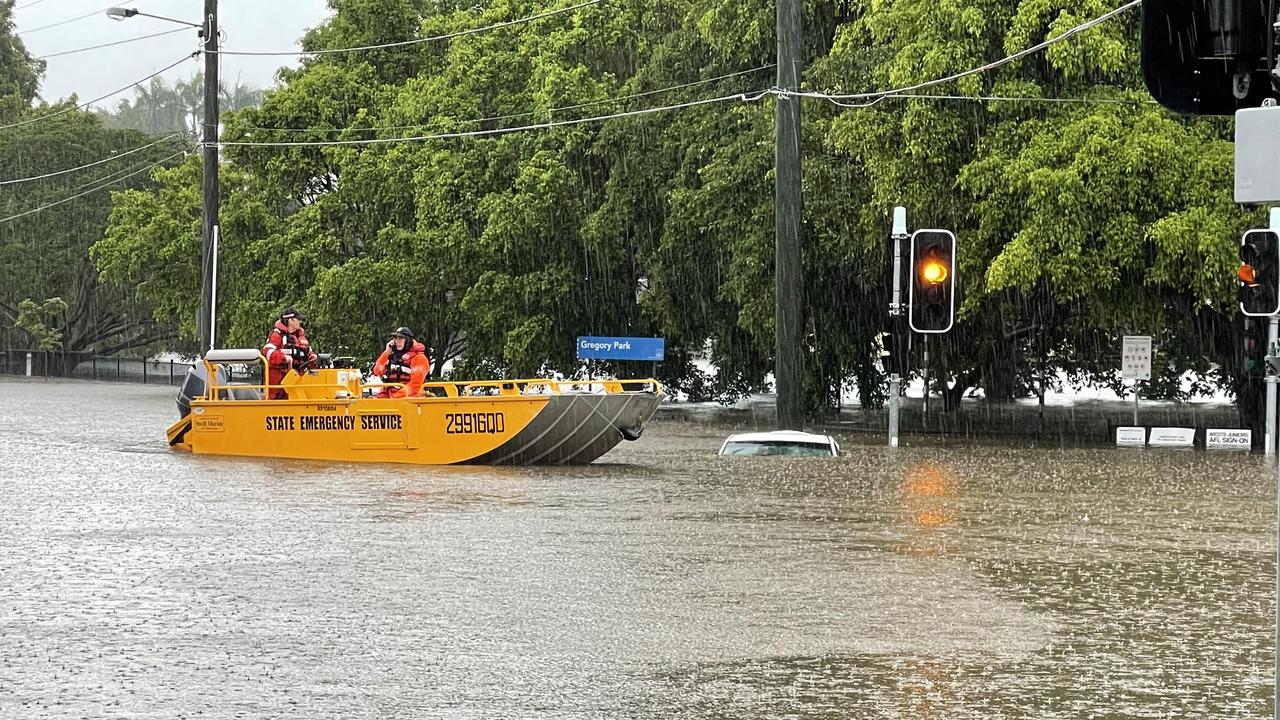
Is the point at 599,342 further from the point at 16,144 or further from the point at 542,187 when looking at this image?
the point at 16,144

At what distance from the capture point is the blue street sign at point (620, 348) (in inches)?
1516

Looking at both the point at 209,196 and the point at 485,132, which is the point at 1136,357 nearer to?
the point at 485,132

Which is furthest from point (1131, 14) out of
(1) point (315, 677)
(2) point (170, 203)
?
(2) point (170, 203)

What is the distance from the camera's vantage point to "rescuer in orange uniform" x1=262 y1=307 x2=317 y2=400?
25.0 metres

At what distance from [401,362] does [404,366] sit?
0.28 feet

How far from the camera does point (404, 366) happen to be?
2414 centimetres

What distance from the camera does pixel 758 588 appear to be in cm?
1143

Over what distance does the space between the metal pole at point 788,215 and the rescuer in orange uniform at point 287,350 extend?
6486 mm

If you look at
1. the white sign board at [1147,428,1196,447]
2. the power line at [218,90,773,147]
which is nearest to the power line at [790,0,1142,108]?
the power line at [218,90,773,147]

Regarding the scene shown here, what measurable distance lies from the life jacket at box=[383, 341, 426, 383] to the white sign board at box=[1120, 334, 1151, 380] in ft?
41.2

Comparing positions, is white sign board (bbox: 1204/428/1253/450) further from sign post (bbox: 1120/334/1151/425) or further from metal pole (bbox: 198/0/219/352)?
metal pole (bbox: 198/0/219/352)

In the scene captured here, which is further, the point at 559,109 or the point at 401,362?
the point at 559,109

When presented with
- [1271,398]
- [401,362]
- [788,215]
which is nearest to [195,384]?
[401,362]

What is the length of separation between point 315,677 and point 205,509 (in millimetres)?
8544
